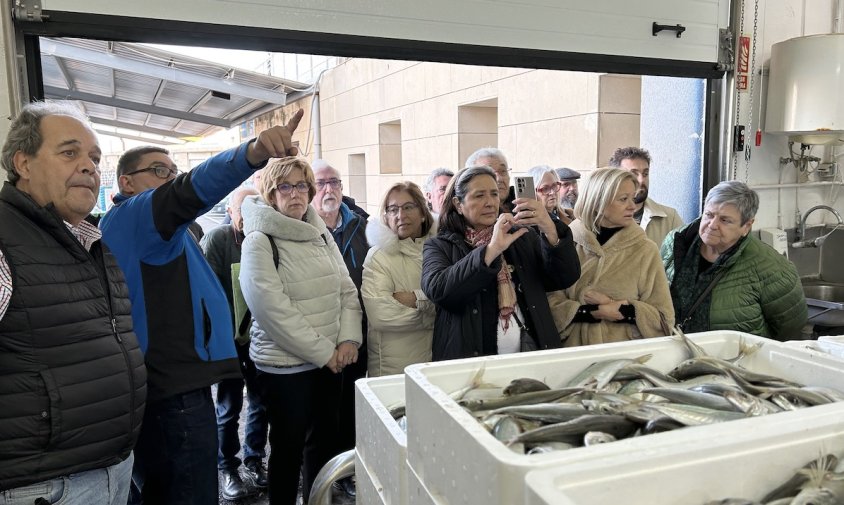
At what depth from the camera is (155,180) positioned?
2.11m

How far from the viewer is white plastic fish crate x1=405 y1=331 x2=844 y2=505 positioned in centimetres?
79

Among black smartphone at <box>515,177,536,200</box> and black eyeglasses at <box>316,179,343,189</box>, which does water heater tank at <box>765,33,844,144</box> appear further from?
black eyeglasses at <box>316,179,343,189</box>

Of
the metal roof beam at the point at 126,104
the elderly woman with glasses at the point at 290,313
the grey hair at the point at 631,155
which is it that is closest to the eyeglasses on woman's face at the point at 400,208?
the elderly woman with glasses at the point at 290,313

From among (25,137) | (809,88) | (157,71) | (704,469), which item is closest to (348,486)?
(25,137)

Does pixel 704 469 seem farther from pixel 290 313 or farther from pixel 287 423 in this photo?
pixel 287 423

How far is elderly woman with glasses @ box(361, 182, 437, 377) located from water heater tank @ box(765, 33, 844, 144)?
2793 mm

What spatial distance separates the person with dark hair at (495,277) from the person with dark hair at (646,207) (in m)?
1.30

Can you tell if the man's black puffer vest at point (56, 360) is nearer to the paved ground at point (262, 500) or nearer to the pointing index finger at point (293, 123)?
the pointing index finger at point (293, 123)

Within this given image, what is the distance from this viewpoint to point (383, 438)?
1.24 metres

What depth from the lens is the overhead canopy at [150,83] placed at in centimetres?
415

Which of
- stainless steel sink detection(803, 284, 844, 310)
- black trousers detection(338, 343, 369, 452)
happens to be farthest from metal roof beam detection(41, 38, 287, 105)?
stainless steel sink detection(803, 284, 844, 310)

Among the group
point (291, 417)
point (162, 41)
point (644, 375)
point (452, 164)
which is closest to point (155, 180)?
point (162, 41)

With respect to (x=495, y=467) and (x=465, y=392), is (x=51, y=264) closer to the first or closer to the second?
(x=465, y=392)

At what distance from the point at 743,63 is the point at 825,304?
1735 millimetres
